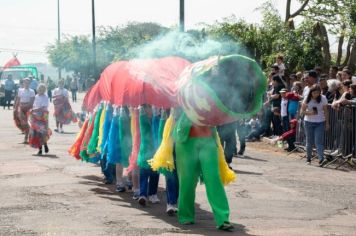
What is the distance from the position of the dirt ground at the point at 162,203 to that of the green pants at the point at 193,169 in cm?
24

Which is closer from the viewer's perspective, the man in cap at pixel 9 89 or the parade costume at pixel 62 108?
the parade costume at pixel 62 108

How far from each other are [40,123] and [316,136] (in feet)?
19.0

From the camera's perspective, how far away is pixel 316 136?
1425cm

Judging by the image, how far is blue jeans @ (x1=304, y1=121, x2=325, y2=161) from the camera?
14203 mm

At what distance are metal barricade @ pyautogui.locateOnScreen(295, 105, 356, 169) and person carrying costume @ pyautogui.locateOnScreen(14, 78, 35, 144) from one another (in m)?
7.18

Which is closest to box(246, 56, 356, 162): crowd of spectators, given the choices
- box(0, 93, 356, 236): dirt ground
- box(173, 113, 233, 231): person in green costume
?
box(0, 93, 356, 236): dirt ground

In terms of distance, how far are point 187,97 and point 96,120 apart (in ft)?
11.1

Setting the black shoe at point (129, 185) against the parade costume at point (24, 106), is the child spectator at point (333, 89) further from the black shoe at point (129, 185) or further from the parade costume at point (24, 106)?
the parade costume at point (24, 106)

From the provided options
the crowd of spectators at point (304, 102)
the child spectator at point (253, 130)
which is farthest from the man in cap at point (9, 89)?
the crowd of spectators at point (304, 102)

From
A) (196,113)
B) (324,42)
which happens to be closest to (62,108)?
(324,42)

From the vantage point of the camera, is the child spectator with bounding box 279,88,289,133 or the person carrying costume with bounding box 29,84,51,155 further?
the child spectator with bounding box 279,88,289,133

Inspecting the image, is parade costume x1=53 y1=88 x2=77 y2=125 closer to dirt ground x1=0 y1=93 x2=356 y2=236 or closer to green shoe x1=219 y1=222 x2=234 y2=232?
dirt ground x1=0 y1=93 x2=356 y2=236

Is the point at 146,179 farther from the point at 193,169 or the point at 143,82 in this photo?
the point at 193,169

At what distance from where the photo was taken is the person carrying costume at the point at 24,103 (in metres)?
17.9
